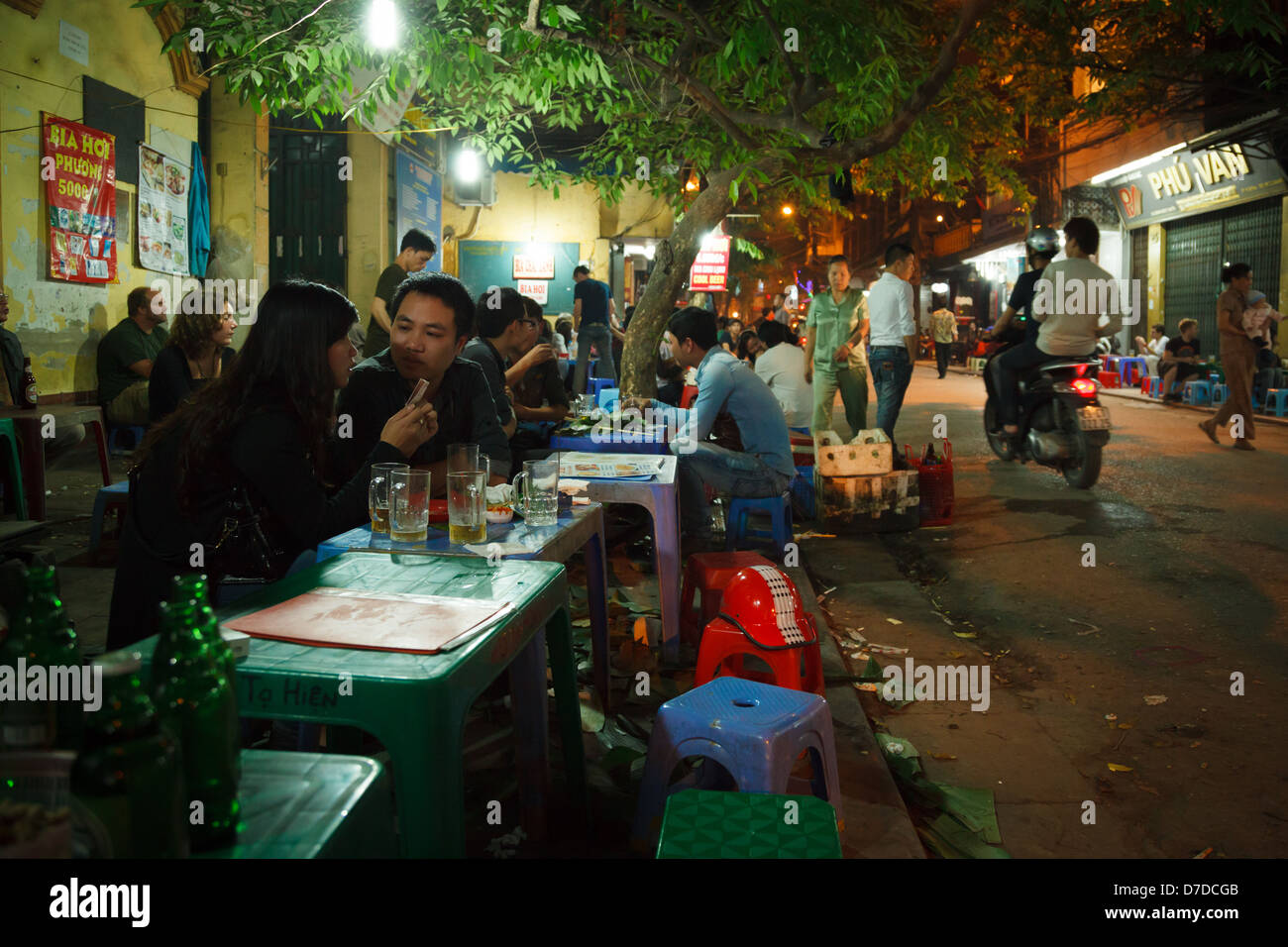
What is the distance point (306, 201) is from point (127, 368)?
8423 mm

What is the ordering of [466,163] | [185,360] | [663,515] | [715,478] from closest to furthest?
[663,515] → [715,478] → [185,360] → [466,163]

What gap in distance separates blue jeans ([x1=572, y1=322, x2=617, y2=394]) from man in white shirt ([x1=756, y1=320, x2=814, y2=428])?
523cm

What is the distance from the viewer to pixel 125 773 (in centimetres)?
116

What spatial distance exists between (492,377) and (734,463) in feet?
5.19

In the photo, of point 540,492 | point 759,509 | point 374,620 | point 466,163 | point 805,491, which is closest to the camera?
point 374,620

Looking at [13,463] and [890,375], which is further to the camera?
[890,375]

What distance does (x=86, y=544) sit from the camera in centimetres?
652

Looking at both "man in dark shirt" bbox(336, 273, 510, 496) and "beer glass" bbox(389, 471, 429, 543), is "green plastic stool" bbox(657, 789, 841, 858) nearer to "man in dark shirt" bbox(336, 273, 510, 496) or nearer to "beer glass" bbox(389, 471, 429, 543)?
"beer glass" bbox(389, 471, 429, 543)

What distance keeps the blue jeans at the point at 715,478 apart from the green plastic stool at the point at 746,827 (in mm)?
3896

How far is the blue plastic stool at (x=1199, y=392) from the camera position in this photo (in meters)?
17.4

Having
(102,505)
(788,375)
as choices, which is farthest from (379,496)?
(788,375)

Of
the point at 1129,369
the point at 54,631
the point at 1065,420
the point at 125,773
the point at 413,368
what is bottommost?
the point at 125,773

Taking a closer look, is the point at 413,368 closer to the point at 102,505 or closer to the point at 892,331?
the point at 102,505

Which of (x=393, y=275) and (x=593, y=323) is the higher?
(x=593, y=323)
